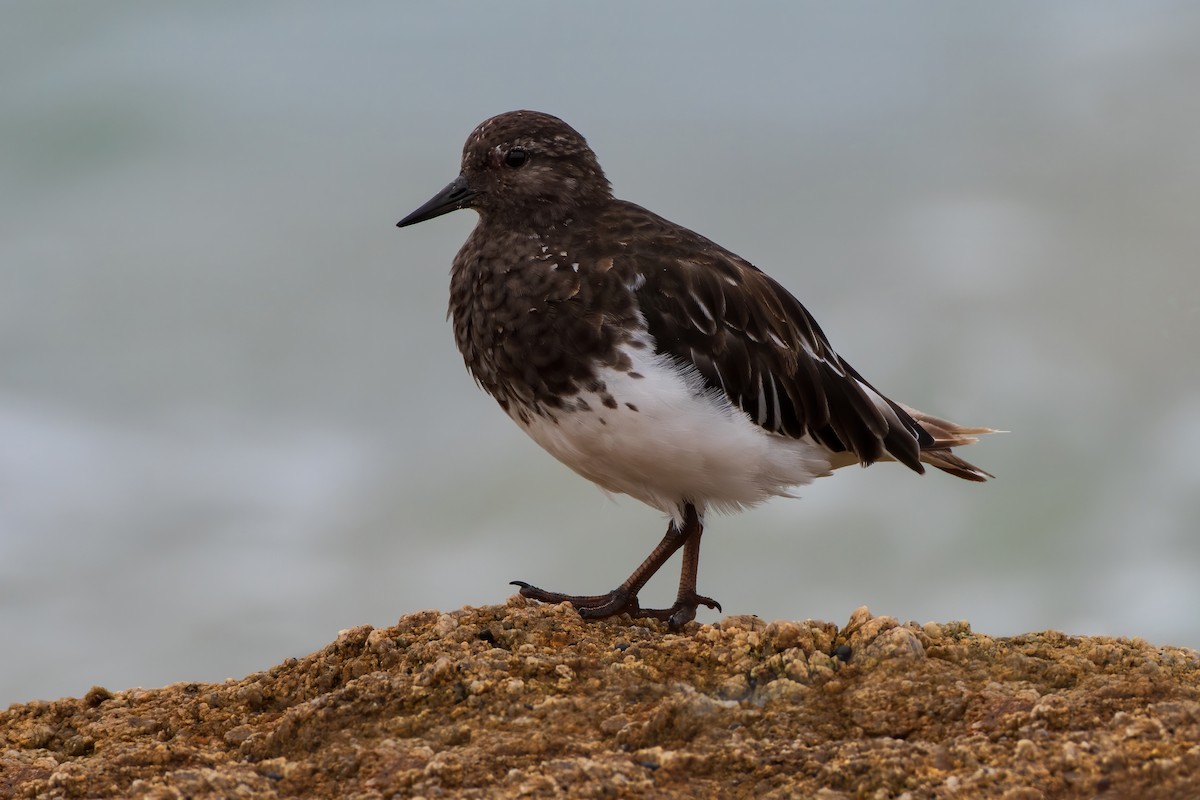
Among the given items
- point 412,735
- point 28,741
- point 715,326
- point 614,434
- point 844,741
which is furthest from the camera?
point 715,326

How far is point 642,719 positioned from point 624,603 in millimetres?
2164

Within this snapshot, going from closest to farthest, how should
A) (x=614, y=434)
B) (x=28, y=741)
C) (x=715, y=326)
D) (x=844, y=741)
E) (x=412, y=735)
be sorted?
(x=844, y=741) < (x=412, y=735) < (x=28, y=741) < (x=614, y=434) < (x=715, y=326)

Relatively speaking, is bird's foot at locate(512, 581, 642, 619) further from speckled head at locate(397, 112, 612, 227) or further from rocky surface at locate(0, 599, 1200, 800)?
speckled head at locate(397, 112, 612, 227)

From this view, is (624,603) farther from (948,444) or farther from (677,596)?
(948,444)

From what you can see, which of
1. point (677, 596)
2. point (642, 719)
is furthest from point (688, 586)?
point (642, 719)

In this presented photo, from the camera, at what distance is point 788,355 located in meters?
8.90

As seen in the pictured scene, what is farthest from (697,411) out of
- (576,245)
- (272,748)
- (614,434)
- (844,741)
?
(272,748)

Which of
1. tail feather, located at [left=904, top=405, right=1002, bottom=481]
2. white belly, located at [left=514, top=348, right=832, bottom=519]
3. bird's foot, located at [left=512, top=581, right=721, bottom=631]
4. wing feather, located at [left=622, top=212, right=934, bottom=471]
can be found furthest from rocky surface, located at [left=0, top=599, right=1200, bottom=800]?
tail feather, located at [left=904, top=405, right=1002, bottom=481]

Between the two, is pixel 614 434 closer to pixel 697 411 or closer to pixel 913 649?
pixel 697 411

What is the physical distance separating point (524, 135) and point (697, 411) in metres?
2.28

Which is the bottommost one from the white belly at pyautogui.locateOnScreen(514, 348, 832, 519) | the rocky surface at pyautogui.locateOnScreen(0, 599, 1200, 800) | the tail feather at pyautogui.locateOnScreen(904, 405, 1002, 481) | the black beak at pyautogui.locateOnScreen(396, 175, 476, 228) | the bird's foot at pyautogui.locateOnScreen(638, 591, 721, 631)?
the rocky surface at pyautogui.locateOnScreen(0, 599, 1200, 800)

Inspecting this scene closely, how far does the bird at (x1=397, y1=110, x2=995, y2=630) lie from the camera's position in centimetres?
798

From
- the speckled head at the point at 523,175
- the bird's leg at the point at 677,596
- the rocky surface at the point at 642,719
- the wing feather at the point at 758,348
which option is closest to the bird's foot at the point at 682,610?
the bird's leg at the point at 677,596

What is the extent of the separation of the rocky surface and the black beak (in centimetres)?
274
